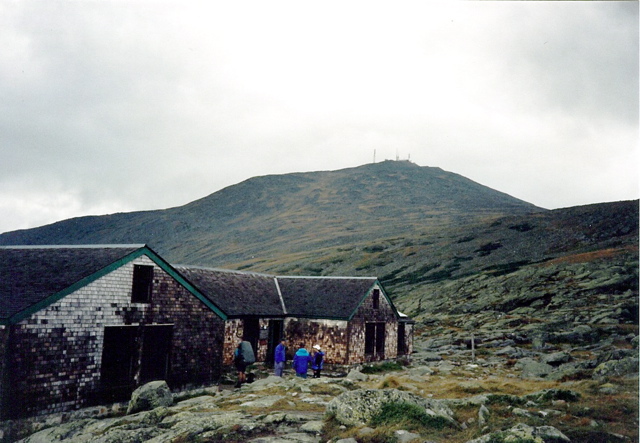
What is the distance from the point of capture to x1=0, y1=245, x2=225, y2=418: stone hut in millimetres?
15688

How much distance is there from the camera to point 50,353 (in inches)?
642

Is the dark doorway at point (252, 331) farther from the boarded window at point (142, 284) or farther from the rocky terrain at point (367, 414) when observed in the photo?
the boarded window at point (142, 284)

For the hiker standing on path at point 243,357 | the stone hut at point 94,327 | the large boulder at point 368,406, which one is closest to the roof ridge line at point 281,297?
the stone hut at point 94,327

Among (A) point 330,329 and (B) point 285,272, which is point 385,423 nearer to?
(A) point 330,329

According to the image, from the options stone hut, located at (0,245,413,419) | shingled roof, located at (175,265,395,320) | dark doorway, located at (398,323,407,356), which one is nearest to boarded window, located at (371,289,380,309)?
shingled roof, located at (175,265,395,320)

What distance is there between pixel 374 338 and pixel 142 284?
17.1m

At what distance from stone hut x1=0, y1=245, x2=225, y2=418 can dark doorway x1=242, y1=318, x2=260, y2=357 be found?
5.82m

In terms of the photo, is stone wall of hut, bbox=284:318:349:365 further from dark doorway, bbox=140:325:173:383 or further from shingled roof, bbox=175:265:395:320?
dark doorway, bbox=140:325:173:383

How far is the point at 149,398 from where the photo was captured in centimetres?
1734

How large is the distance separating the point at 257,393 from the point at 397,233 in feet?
411

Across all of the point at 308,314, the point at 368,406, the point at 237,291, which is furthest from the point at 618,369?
the point at 237,291

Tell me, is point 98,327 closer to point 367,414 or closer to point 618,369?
point 367,414

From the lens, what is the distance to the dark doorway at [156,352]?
19.8 meters

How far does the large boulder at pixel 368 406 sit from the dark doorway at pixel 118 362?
9.46 metres
